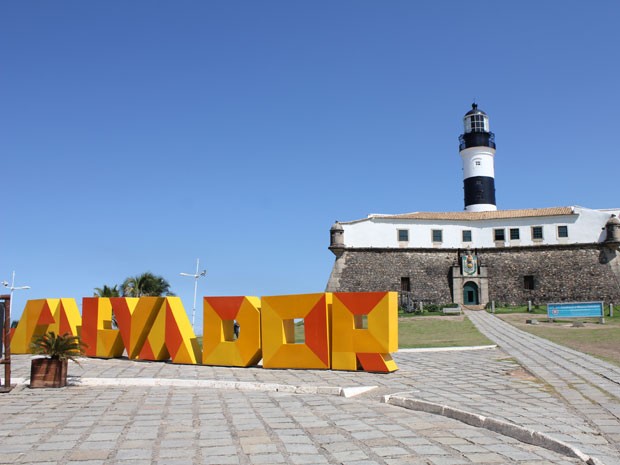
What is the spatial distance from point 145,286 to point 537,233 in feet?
92.1

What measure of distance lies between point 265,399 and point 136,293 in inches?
A: 1271

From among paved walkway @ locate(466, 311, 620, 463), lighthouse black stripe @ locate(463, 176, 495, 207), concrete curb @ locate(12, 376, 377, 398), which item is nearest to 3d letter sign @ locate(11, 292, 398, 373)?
concrete curb @ locate(12, 376, 377, 398)

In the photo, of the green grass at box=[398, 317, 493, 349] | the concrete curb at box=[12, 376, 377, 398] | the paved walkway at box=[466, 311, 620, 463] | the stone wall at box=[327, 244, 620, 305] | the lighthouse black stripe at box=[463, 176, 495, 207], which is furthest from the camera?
the lighthouse black stripe at box=[463, 176, 495, 207]

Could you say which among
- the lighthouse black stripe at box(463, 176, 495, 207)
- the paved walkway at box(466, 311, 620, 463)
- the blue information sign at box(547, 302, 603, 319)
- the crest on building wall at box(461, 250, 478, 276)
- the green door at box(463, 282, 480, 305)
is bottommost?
the paved walkway at box(466, 311, 620, 463)

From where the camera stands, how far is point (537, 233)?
129 ft

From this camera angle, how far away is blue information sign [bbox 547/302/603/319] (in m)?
25.5

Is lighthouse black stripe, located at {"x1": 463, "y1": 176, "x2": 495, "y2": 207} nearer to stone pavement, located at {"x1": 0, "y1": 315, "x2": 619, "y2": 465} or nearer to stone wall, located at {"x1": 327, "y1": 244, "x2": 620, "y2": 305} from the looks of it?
stone wall, located at {"x1": 327, "y1": 244, "x2": 620, "y2": 305}

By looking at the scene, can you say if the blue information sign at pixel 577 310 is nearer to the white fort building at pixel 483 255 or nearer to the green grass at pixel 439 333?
the green grass at pixel 439 333

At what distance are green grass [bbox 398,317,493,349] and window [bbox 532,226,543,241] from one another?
1359 centimetres

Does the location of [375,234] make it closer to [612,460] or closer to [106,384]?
[106,384]

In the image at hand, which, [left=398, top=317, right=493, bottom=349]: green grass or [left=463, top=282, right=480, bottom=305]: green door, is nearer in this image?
[left=398, top=317, right=493, bottom=349]: green grass

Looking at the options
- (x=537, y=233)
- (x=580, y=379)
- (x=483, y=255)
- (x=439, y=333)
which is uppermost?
(x=537, y=233)

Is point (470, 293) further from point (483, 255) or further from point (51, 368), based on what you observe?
point (51, 368)

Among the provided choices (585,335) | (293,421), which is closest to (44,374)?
→ (293,421)
